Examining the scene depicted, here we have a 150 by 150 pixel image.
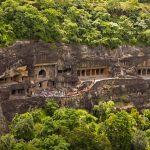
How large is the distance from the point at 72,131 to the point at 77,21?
670 inches

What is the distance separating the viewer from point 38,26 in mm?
50375

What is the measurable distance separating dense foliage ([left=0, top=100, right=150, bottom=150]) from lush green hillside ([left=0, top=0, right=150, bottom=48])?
7.42 metres

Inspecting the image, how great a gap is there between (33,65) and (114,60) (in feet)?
30.1

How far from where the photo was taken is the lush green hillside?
164 feet

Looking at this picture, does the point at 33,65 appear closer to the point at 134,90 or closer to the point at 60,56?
the point at 60,56

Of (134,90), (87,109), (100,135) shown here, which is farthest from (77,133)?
(134,90)

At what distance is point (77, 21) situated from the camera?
182 feet

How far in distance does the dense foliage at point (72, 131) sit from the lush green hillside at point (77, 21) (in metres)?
7.42

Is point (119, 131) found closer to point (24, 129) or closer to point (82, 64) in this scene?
point (24, 129)

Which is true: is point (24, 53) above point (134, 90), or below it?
above

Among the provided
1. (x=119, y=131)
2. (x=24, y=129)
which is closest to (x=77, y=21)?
(x=119, y=131)

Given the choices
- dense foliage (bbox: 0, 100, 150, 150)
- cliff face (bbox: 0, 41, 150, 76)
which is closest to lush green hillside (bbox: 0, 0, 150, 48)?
cliff face (bbox: 0, 41, 150, 76)

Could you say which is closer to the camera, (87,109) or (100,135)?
(100,135)

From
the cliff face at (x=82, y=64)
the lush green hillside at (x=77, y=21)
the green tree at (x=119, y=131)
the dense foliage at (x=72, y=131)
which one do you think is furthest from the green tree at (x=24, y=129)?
the lush green hillside at (x=77, y=21)
